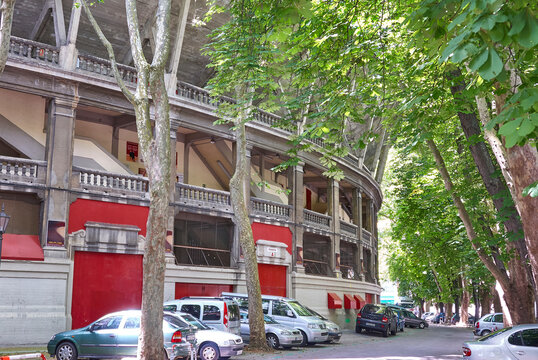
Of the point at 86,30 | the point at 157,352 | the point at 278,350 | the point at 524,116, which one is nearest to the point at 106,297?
the point at 278,350

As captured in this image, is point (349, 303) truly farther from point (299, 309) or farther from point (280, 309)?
point (280, 309)

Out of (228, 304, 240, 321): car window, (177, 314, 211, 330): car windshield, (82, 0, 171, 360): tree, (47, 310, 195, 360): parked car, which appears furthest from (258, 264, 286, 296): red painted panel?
(82, 0, 171, 360): tree

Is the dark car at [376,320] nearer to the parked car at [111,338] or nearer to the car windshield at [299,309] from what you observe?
the car windshield at [299,309]

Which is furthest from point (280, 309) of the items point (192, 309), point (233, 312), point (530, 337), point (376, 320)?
point (530, 337)

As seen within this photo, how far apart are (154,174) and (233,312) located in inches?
274

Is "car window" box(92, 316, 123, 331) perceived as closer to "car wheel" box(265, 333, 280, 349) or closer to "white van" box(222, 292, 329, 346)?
"car wheel" box(265, 333, 280, 349)

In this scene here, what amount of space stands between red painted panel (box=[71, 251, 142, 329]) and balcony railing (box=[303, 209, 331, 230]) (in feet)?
37.0

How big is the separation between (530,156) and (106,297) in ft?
57.0

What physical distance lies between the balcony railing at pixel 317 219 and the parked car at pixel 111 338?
17043mm

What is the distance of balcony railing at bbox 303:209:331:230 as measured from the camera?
3166 cm


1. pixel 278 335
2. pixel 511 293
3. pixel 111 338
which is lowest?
pixel 278 335

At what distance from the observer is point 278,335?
65.7 ft

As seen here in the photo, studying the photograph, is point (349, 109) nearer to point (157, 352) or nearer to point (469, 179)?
point (157, 352)

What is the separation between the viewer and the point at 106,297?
21.8 m
